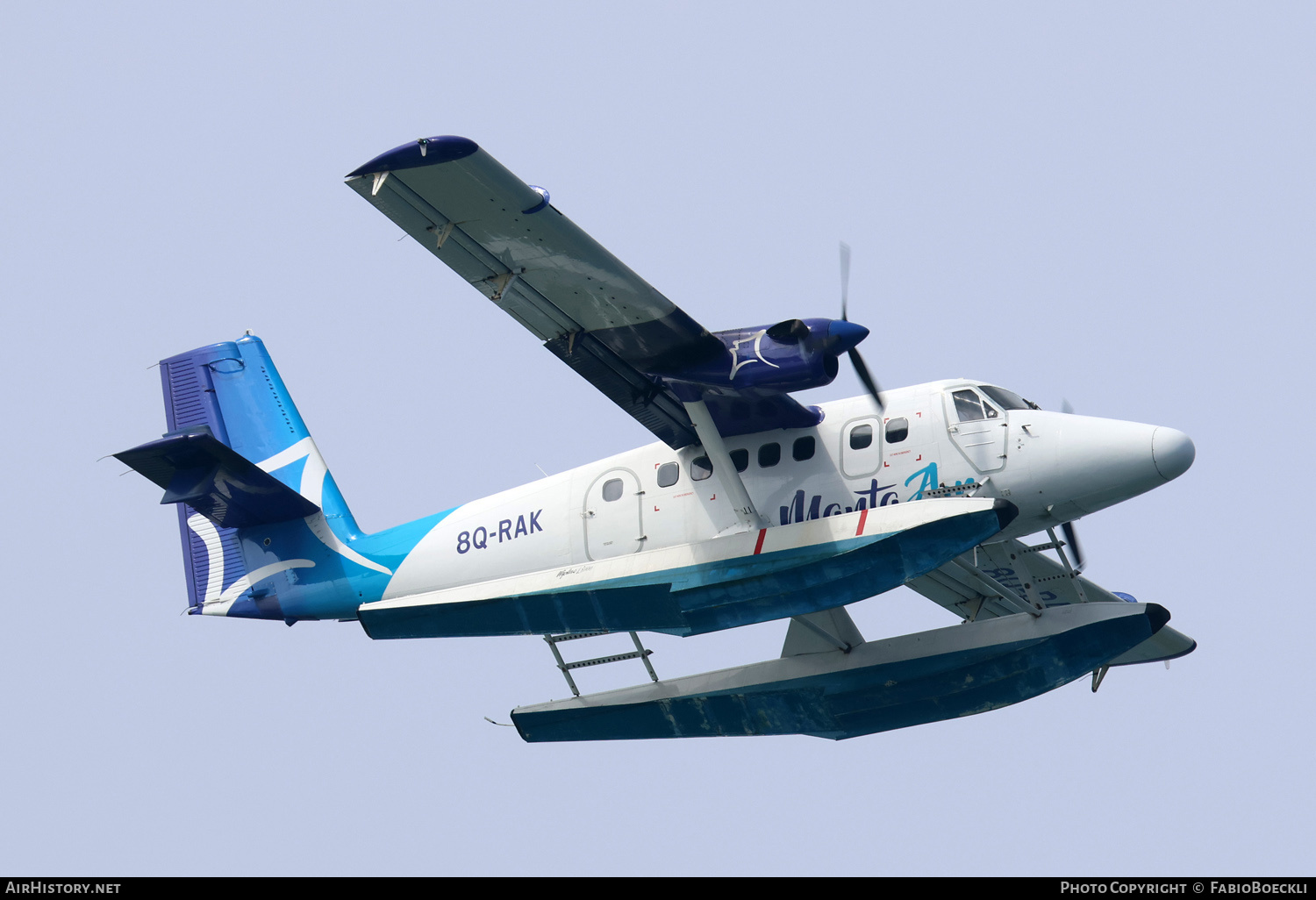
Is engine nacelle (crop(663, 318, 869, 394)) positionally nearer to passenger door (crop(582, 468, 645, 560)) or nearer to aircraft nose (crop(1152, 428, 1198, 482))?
passenger door (crop(582, 468, 645, 560))

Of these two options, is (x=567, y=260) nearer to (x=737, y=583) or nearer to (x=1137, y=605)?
(x=737, y=583)

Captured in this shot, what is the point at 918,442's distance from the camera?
1847 centimetres

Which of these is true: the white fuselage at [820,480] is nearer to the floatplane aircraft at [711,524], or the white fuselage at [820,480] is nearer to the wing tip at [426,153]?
→ the floatplane aircraft at [711,524]

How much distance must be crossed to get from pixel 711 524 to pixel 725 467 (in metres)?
0.80

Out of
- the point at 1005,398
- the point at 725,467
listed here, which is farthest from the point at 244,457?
the point at 1005,398

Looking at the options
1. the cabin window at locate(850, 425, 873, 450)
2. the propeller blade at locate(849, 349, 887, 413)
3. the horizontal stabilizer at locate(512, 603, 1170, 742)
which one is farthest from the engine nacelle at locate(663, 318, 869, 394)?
the horizontal stabilizer at locate(512, 603, 1170, 742)

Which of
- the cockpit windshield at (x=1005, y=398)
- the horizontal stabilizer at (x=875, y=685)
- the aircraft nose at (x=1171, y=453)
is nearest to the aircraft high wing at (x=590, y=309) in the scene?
the cockpit windshield at (x=1005, y=398)

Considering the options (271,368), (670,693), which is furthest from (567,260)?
(271,368)

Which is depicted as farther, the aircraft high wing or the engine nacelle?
the engine nacelle

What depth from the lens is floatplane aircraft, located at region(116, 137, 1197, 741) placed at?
1762cm

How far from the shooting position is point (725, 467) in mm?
18781

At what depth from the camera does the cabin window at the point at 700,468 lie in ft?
63.8

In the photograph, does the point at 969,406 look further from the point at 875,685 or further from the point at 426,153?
the point at 426,153

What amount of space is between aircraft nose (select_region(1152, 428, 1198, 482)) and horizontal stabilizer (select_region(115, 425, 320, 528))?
33.8 feet
